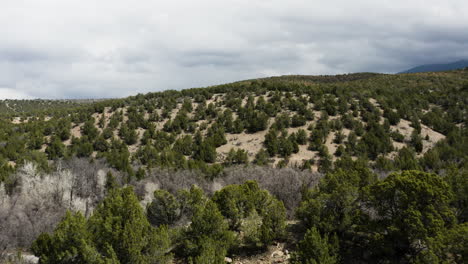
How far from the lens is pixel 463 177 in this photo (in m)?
12.1

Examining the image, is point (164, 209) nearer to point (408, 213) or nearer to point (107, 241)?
point (107, 241)

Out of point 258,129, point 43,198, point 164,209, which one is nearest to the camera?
point 164,209

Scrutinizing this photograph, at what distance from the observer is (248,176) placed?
21688mm

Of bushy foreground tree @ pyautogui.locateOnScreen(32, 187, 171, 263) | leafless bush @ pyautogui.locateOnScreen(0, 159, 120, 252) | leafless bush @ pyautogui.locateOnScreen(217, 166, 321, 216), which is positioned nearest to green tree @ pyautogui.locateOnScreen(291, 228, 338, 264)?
bushy foreground tree @ pyautogui.locateOnScreen(32, 187, 171, 263)

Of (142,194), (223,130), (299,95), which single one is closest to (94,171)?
(142,194)

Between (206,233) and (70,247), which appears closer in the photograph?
(70,247)

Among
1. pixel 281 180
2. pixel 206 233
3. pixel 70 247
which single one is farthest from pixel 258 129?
pixel 70 247

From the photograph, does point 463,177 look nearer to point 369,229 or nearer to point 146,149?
point 369,229

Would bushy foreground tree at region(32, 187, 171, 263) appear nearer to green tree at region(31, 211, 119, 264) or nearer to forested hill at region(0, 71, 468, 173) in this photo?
green tree at region(31, 211, 119, 264)

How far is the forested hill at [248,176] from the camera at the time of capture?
32.1ft

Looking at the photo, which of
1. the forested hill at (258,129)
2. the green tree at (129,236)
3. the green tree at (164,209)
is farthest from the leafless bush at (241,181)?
the green tree at (129,236)

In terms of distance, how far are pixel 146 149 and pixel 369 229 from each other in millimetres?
21851

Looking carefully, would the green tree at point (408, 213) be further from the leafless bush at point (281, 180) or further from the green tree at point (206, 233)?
the leafless bush at point (281, 180)

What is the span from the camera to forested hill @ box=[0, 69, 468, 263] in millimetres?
9789
